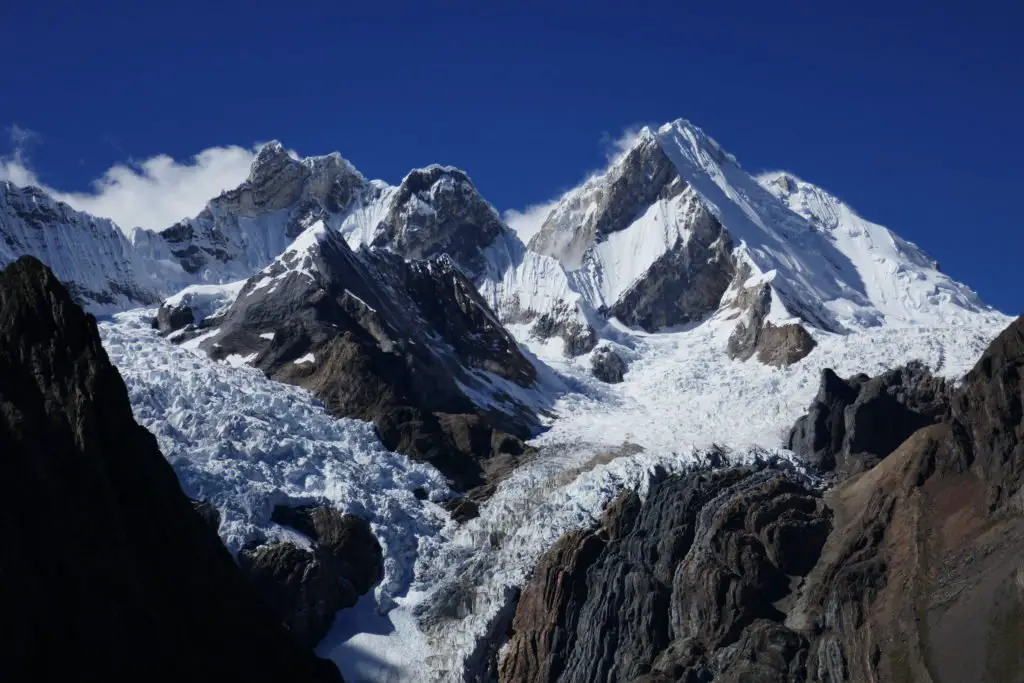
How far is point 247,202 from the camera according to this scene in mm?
185250

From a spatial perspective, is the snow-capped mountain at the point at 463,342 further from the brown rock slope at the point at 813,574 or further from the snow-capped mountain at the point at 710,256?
the brown rock slope at the point at 813,574

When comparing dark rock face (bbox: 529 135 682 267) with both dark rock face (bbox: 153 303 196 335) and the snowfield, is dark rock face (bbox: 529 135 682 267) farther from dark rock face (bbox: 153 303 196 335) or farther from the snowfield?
dark rock face (bbox: 153 303 196 335)

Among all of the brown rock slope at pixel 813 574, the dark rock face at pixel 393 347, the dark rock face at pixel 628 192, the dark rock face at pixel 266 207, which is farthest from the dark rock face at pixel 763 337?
the dark rock face at pixel 266 207

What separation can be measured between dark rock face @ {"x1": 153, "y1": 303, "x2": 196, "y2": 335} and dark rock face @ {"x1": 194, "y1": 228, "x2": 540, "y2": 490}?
363 centimetres

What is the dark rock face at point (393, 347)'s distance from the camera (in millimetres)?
103750

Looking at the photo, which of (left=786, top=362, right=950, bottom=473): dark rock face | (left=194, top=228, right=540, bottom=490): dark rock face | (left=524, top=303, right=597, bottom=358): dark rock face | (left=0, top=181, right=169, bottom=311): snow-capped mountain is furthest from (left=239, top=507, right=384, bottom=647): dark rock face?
(left=524, top=303, right=597, bottom=358): dark rock face

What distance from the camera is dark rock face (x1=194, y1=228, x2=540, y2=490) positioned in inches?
4085

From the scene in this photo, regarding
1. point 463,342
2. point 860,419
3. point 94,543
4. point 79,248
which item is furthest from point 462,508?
point 79,248

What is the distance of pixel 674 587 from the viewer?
82.1 meters

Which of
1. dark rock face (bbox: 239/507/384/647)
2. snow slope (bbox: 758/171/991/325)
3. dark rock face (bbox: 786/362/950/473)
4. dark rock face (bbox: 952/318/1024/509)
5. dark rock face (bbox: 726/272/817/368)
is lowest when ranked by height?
dark rock face (bbox: 239/507/384/647)

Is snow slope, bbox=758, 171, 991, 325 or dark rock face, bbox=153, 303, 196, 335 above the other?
snow slope, bbox=758, 171, 991, 325

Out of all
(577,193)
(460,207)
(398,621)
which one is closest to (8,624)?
(398,621)

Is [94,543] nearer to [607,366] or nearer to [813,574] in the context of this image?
[813,574]

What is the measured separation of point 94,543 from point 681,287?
112624mm
